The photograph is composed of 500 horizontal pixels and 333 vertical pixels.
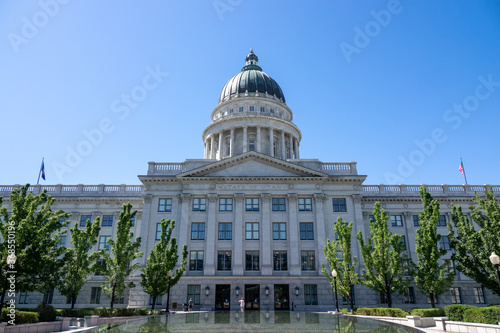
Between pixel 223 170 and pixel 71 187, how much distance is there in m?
23.7

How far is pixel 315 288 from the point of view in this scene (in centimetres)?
4403

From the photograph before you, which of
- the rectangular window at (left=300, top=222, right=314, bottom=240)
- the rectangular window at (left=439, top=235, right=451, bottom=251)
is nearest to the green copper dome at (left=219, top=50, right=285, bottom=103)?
the rectangular window at (left=300, top=222, right=314, bottom=240)

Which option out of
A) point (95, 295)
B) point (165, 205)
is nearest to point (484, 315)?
point (165, 205)

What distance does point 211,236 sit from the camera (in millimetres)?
46125

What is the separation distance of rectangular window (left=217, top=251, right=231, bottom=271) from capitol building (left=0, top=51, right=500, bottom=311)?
4.9 inches

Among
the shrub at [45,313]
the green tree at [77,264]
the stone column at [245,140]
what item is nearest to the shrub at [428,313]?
the shrub at [45,313]

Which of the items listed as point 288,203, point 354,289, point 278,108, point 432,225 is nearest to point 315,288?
point 354,289

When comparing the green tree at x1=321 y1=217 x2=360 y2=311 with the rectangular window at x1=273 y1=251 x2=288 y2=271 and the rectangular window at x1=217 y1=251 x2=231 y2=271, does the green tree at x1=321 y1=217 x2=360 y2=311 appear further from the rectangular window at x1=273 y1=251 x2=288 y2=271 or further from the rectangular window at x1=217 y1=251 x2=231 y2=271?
the rectangular window at x1=217 y1=251 x2=231 y2=271

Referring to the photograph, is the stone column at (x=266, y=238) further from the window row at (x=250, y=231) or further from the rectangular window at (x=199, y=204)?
the rectangular window at (x=199, y=204)

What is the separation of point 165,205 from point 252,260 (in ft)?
45.7

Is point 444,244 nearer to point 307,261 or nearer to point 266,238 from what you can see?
point 307,261

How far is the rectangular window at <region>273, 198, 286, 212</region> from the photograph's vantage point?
157 ft

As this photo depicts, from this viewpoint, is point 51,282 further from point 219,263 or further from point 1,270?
point 219,263

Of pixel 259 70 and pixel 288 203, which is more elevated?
pixel 259 70
